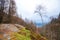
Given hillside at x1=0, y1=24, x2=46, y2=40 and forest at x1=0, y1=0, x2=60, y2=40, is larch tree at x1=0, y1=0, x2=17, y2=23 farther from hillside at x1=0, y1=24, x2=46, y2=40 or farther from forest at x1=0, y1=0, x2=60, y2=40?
hillside at x1=0, y1=24, x2=46, y2=40

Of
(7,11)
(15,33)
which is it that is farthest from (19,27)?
(7,11)

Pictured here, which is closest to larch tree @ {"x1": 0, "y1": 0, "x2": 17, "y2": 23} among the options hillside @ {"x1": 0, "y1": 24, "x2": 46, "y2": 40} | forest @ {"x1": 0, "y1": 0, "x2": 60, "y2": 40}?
forest @ {"x1": 0, "y1": 0, "x2": 60, "y2": 40}

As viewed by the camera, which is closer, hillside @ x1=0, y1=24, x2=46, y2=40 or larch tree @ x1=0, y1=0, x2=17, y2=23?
hillside @ x1=0, y1=24, x2=46, y2=40

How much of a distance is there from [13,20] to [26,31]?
19.0 inches

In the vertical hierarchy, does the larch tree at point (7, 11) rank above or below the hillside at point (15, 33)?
above

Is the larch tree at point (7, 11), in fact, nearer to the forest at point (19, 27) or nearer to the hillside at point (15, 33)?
the forest at point (19, 27)

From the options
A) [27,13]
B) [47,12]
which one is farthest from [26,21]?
[47,12]

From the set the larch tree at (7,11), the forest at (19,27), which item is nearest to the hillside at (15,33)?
the forest at (19,27)

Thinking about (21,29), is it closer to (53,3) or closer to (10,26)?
(10,26)

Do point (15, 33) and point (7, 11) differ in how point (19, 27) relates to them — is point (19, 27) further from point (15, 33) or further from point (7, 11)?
point (7, 11)

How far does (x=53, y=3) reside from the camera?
6.37 m

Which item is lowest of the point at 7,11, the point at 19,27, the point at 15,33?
the point at 15,33

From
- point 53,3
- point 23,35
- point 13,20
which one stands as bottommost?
point 23,35

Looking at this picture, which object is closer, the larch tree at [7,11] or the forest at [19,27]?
the forest at [19,27]
